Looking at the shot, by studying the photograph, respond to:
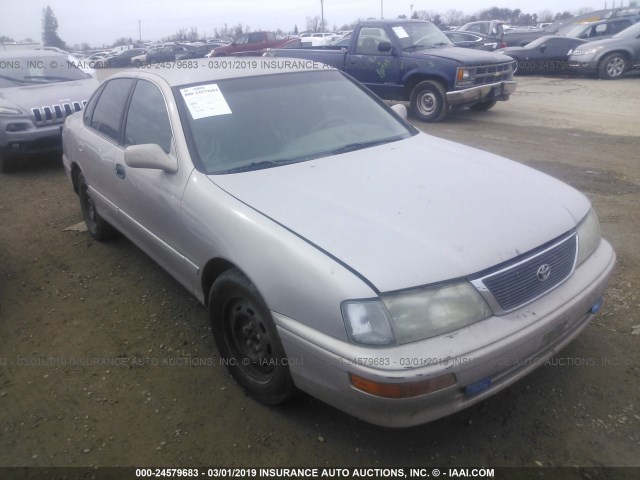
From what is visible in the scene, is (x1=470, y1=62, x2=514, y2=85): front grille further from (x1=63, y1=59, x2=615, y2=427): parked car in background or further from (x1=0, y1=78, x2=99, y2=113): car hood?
(x1=0, y1=78, x2=99, y2=113): car hood

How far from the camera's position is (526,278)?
2.25 metres

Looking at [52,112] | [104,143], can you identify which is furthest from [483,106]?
[104,143]

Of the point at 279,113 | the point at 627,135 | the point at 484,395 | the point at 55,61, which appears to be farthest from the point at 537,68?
the point at 484,395

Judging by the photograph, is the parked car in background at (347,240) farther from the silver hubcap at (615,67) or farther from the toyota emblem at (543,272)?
the silver hubcap at (615,67)

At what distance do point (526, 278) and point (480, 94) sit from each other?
25.7 feet

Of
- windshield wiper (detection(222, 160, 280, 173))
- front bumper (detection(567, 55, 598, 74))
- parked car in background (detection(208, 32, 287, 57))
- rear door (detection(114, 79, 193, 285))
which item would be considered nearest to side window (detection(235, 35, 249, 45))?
parked car in background (detection(208, 32, 287, 57))

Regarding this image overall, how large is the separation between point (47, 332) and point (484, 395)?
2.80m

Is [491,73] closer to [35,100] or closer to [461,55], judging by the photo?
[461,55]

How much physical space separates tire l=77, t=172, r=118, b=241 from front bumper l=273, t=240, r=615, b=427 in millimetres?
2916

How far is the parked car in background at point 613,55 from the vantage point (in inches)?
547

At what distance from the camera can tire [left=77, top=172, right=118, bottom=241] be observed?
4.57m

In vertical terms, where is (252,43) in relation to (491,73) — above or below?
above

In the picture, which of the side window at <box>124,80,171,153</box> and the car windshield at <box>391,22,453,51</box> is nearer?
the side window at <box>124,80,171,153</box>

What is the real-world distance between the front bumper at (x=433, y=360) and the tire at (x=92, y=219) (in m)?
2.92
